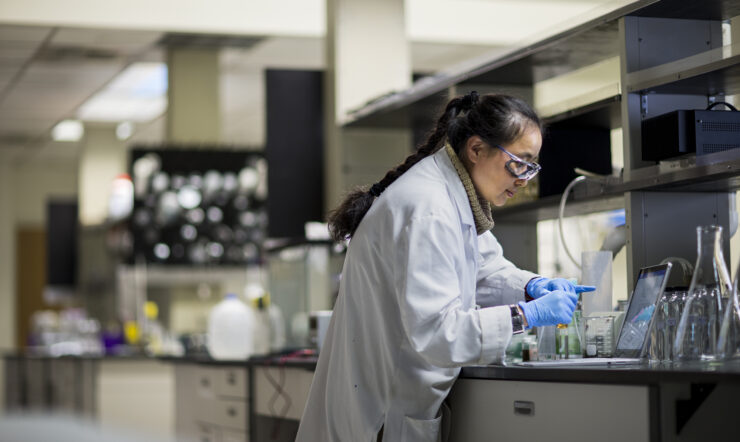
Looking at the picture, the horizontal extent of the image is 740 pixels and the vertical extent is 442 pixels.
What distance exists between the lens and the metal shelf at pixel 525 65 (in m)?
3.46

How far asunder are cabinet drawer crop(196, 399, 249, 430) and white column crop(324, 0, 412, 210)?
1.52 meters

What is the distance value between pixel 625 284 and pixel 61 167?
13.6 meters

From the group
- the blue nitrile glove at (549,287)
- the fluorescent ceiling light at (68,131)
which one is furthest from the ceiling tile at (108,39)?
the blue nitrile glove at (549,287)

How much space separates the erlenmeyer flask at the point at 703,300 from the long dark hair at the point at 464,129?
0.53 metres

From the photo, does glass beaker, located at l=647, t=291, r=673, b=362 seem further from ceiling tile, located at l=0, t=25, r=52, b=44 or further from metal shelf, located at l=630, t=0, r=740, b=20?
ceiling tile, located at l=0, t=25, r=52, b=44

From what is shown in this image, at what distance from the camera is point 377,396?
267cm

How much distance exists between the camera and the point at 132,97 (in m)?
11.4

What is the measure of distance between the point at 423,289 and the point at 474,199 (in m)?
0.37

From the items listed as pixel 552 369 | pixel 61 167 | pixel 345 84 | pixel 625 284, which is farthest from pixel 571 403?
pixel 61 167

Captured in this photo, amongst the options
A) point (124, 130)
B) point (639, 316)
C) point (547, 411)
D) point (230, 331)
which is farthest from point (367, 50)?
point (124, 130)

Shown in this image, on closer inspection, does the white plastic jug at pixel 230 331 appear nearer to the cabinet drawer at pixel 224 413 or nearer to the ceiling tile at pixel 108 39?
the cabinet drawer at pixel 224 413

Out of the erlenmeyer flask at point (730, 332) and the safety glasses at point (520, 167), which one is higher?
the safety glasses at point (520, 167)

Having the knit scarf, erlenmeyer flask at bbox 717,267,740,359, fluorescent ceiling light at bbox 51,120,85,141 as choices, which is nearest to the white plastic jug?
the knit scarf

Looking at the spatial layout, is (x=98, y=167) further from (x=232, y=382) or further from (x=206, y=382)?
(x=232, y=382)
